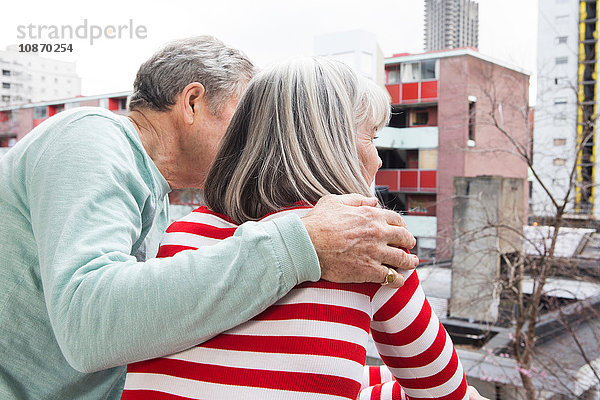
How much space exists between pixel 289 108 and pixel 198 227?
17 centimetres

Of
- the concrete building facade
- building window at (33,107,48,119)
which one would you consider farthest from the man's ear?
the concrete building facade

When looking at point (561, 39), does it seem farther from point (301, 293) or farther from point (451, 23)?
point (301, 293)

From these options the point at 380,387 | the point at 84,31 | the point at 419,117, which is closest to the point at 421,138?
the point at 419,117

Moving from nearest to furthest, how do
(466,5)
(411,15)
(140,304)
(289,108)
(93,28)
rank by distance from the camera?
(140,304), (289,108), (93,28), (411,15), (466,5)

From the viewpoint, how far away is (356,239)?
0.52m

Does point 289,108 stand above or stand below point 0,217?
above

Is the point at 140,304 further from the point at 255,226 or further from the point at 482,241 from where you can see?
the point at 482,241

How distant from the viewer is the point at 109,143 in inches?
25.6

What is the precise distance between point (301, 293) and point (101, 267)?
0.19 metres

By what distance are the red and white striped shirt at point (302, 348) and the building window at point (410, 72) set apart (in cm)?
587

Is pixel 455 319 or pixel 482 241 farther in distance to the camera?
pixel 455 319

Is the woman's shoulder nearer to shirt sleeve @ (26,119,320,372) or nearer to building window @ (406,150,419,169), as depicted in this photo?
shirt sleeve @ (26,119,320,372)

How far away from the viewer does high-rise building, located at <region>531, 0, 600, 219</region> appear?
4.25 metres

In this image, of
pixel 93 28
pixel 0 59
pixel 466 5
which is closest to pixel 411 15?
pixel 466 5
